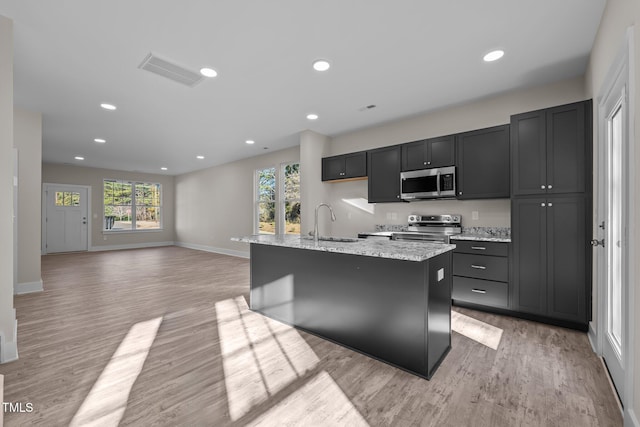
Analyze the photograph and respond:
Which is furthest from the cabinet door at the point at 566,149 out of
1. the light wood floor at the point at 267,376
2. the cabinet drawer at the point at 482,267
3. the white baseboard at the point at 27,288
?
the white baseboard at the point at 27,288

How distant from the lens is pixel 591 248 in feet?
9.07

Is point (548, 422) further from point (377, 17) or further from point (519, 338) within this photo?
point (377, 17)

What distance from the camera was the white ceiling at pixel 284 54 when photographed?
223cm

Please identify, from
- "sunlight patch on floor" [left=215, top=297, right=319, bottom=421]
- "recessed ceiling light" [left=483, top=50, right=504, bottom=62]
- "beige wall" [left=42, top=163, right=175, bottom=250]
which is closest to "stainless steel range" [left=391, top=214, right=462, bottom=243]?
"recessed ceiling light" [left=483, top=50, right=504, bottom=62]

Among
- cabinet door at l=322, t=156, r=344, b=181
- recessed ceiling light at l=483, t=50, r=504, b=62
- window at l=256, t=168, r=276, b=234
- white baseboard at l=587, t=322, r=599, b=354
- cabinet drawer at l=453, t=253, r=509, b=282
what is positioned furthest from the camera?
window at l=256, t=168, r=276, b=234

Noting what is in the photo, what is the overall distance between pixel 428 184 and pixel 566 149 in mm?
1534

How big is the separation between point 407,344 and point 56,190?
10864mm

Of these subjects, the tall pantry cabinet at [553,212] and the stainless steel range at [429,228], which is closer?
the tall pantry cabinet at [553,212]

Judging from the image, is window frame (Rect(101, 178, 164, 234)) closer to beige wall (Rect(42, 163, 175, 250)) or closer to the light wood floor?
beige wall (Rect(42, 163, 175, 250))

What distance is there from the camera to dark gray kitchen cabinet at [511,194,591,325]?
9.27 feet

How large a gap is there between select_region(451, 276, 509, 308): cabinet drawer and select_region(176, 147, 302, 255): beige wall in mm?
4384

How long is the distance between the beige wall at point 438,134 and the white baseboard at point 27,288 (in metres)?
4.77

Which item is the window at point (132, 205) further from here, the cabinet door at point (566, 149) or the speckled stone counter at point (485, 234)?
the cabinet door at point (566, 149)

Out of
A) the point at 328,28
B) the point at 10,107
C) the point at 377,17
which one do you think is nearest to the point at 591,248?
the point at 377,17
